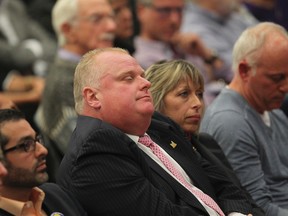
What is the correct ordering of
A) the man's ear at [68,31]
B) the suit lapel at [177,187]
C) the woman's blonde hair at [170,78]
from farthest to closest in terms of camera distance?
the man's ear at [68,31] → the woman's blonde hair at [170,78] → the suit lapel at [177,187]

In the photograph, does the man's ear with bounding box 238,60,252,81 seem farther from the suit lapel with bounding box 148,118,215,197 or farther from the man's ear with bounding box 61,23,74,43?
the man's ear with bounding box 61,23,74,43

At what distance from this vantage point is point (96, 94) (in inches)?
135

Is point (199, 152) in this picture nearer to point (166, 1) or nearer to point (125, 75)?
point (125, 75)

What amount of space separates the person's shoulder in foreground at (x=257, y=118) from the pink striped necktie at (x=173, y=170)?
0.59 m

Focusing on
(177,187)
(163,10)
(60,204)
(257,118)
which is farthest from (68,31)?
(60,204)

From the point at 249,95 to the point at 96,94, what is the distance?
3.91 feet

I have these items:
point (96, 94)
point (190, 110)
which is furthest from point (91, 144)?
point (190, 110)

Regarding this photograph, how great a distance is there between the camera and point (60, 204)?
10.6 feet

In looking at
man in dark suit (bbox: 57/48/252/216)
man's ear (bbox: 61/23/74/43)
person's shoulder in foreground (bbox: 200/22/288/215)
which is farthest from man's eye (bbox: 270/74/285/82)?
man's ear (bbox: 61/23/74/43)

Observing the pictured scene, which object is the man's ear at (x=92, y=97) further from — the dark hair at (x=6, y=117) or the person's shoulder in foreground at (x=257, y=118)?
the person's shoulder in foreground at (x=257, y=118)

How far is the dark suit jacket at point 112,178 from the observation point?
3230 mm

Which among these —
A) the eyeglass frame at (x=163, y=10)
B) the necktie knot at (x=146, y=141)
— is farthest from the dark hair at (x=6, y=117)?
the eyeglass frame at (x=163, y=10)

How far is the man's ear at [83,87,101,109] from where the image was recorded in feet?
11.3

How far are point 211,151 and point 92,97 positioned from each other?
82cm
